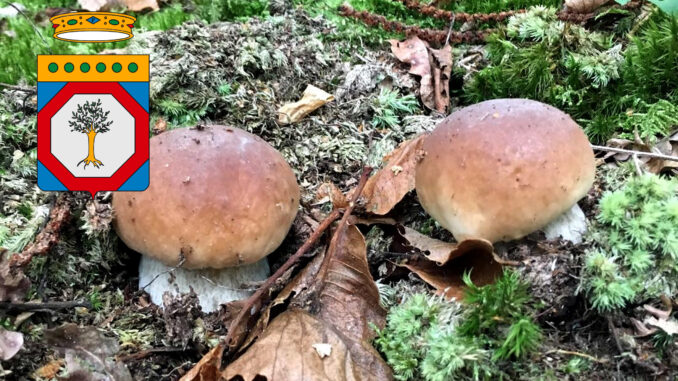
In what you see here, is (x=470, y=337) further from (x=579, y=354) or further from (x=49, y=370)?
(x=49, y=370)

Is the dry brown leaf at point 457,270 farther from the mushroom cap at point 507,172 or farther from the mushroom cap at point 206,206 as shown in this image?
the mushroom cap at point 206,206

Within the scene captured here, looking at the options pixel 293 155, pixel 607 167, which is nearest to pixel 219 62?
pixel 293 155

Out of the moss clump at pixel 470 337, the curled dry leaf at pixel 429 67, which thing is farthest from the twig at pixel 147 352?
the curled dry leaf at pixel 429 67

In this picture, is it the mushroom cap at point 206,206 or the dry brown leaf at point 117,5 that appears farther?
the dry brown leaf at point 117,5

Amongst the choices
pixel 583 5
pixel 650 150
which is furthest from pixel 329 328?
pixel 583 5

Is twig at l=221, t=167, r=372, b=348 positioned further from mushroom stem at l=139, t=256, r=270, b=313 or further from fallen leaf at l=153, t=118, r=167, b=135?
fallen leaf at l=153, t=118, r=167, b=135
